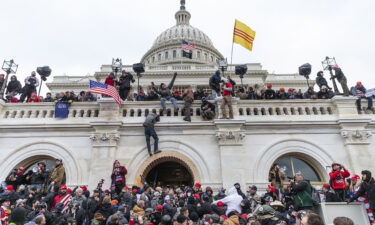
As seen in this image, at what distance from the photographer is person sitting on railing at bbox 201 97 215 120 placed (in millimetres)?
12695

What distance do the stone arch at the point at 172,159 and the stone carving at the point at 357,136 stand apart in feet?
22.0

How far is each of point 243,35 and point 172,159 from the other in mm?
11346

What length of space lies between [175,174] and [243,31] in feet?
38.2

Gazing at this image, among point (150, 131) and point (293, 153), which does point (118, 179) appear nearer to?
point (150, 131)

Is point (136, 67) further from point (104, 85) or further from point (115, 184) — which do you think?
point (115, 184)

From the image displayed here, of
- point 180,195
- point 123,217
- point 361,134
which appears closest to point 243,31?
point 361,134

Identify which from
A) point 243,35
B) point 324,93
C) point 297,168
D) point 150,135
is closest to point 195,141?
point 150,135

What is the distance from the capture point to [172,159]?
12141 millimetres

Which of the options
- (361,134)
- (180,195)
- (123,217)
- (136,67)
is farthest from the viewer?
(136,67)

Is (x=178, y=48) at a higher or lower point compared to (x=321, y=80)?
higher

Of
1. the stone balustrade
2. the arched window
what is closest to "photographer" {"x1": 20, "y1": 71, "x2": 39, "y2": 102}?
the stone balustrade

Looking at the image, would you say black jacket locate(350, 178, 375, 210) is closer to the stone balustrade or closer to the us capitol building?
the us capitol building

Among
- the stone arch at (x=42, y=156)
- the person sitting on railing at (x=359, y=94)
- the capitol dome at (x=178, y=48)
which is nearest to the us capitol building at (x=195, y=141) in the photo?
the stone arch at (x=42, y=156)

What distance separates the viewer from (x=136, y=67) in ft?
54.0
